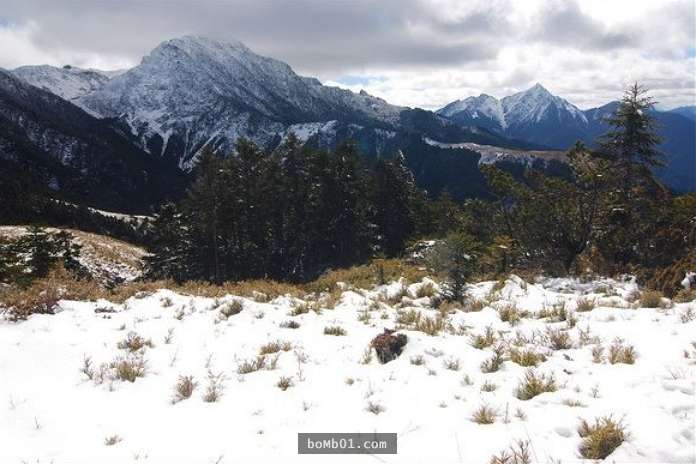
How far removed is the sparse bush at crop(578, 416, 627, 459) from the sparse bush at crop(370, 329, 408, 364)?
2663mm

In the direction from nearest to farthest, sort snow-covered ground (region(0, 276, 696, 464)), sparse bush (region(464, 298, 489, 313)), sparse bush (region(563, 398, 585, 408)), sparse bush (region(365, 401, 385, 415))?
snow-covered ground (region(0, 276, 696, 464)), sparse bush (region(563, 398, 585, 408)), sparse bush (region(365, 401, 385, 415)), sparse bush (region(464, 298, 489, 313))

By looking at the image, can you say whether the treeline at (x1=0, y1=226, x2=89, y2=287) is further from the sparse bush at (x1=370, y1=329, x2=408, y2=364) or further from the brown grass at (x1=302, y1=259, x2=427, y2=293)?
the sparse bush at (x1=370, y1=329, x2=408, y2=364)

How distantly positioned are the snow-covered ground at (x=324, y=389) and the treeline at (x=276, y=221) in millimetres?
34761

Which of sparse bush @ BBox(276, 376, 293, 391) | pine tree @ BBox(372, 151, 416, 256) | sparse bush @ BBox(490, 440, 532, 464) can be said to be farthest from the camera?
pine tree @ BBox(372, 151, 416, 256)

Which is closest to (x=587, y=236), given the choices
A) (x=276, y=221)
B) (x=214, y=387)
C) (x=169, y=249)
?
(x=214, y=387)

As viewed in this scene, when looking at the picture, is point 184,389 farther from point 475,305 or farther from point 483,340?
point 475,305

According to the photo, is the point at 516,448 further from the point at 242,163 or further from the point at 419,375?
the point at 242,163

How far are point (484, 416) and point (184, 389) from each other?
3294mm

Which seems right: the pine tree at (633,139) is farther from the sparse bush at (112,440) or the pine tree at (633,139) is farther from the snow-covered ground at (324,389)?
the sparse bush at (112,440)

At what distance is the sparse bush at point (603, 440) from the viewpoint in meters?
3.93

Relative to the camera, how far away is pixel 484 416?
4570 millimetres

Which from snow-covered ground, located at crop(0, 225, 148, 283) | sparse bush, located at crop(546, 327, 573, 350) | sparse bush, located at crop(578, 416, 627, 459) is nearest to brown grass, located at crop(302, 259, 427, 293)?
sparse bush, located at crop(546, 327, 573, 350)

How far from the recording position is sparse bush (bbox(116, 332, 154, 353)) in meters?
6.75

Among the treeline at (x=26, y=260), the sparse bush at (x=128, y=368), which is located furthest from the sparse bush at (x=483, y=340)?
the treeline at (x=26, y=260)
